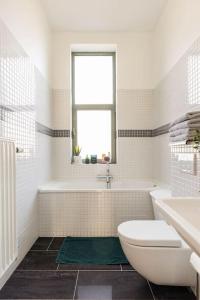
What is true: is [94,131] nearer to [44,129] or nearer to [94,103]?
[94,103]

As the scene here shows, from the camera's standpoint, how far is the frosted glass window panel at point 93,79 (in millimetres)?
3957

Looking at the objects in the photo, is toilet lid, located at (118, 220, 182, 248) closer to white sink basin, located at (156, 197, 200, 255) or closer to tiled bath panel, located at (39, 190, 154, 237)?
white sink basin, located at (156, 197, 200, 255)

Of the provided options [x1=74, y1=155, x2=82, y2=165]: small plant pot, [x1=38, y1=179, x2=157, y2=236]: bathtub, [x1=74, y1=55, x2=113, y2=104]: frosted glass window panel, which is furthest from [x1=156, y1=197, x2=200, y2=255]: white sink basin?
[x1=74, y1=55, x2=113, y2=104]: frosted glass window panel

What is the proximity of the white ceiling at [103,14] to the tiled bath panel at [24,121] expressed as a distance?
0.89m

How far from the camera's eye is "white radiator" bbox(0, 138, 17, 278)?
166 centimetres

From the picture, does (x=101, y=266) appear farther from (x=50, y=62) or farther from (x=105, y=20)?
(x=105, y=20)

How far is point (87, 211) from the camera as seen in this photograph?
294 cm

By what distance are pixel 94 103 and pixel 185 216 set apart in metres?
2.89

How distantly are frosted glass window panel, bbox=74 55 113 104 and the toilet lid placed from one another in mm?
2375

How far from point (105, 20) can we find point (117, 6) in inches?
12.7

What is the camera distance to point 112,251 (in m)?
2.52

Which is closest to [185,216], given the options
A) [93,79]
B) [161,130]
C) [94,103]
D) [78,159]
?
[161,130]

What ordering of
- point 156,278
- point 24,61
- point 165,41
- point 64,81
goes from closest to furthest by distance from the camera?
1. point 156,278
2. point 24,61
3. point 165,41
4. point 64,81

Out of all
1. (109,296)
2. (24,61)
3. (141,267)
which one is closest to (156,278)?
(141,267)
